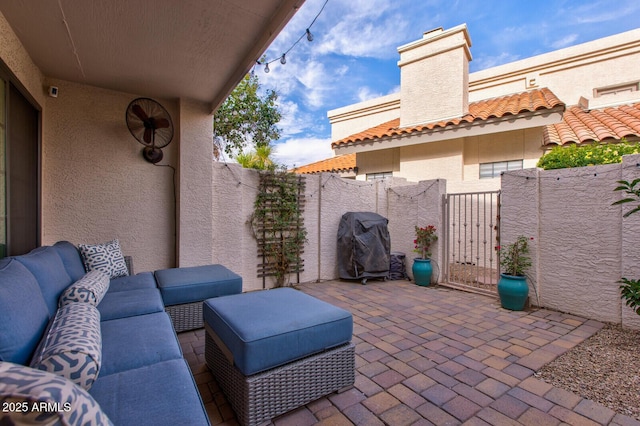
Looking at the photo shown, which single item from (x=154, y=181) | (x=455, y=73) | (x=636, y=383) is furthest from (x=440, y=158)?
(x=154, y=181)

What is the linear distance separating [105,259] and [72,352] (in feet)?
9.03

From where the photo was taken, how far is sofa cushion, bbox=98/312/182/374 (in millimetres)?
1666

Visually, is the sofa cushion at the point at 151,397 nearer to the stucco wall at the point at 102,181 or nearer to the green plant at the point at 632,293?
the stucco wall at the point at 102,181

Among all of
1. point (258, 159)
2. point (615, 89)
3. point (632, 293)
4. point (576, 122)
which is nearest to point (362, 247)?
point (258, 159)

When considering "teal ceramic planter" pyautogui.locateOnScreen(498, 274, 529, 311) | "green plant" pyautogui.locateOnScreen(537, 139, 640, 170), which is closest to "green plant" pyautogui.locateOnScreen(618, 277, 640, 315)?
"teal ceramic planter" pyautogui.locateOnScreen(498, 274, 529, 311)

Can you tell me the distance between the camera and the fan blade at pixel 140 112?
4.11 m

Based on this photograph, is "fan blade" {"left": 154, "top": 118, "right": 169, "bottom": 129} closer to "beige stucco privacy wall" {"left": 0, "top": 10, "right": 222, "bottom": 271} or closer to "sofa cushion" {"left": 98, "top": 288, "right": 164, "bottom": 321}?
"beige stucco privacy wall" {"left": 0, "top": 10, "right": 222, "bottom": 271}

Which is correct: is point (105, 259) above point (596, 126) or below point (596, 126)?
below

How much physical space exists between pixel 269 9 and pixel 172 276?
3117 mm

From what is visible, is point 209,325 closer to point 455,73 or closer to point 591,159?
point 591,159

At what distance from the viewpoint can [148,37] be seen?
120 inches

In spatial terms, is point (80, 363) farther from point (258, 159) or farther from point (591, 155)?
point (591, 155)

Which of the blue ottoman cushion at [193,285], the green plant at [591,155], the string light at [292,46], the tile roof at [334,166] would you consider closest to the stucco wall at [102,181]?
the blue ottoman cushion at [193,285]

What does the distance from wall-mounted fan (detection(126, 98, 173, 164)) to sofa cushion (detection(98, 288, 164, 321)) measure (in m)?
2.37
